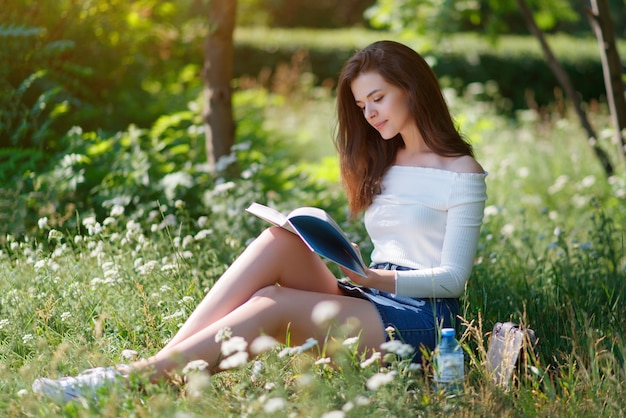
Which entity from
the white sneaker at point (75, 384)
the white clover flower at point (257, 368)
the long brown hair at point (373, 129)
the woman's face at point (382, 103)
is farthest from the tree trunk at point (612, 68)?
the white sneaker at point (75, 384)

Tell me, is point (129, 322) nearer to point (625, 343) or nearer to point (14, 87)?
point (625, 343)

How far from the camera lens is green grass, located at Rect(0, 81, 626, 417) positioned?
2350 millimetres

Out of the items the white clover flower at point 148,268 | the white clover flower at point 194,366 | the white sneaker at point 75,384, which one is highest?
the white clover flower at point 194,366

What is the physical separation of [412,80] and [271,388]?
131 cm

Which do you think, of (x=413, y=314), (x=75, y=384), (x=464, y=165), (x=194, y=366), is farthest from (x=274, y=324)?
(x=464, y=165)

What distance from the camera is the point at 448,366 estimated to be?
2.46 m

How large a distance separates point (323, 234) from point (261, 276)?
27 centimetres

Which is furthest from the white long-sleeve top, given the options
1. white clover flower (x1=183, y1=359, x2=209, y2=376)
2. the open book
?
white clover flower (x1=183, y1=359, x2=209, y2=376)

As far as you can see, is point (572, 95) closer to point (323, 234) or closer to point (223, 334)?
point (323, 234)

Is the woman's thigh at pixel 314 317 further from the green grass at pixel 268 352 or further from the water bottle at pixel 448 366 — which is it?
the water bottle at pixel 448 366

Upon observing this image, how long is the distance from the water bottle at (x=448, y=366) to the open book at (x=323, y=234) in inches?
13.4

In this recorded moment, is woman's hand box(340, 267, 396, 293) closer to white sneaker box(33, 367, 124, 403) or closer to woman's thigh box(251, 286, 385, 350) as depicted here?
woman's thigh box(251, 286, 385, 350)

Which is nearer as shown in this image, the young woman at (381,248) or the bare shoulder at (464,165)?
the young woman at (381,248)

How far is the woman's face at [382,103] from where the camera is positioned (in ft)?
10.3
